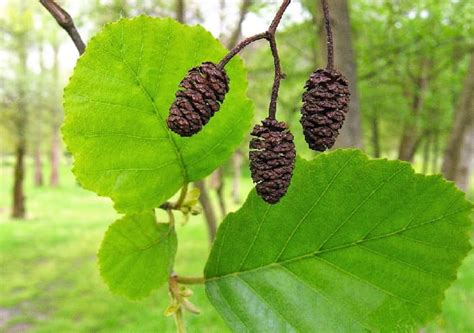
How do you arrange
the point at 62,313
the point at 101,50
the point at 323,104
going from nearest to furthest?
the point at 323,104
the point at 101,50
the point at 62,313

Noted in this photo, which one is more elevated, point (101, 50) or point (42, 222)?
point (101, 50)

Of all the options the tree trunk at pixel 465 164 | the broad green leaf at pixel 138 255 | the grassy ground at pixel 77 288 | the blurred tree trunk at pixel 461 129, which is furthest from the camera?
the grassy ground at pixel 77 288

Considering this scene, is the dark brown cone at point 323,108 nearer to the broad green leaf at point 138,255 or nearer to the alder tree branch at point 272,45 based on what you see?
the alder tree branch at point 272,45

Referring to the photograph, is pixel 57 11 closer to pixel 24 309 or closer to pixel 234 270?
pixel 234 270

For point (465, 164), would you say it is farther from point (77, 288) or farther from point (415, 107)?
point (77, 288)

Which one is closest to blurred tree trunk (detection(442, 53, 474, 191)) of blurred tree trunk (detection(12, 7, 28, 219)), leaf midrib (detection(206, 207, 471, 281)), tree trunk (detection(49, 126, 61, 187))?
leaf midrib (detection(206, 207, 471, 281))

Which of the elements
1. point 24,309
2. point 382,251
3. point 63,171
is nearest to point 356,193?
point 382,251

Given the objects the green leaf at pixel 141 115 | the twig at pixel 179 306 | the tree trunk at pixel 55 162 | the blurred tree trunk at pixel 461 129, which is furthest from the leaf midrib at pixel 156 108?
the tree trunk at pixel 55 162

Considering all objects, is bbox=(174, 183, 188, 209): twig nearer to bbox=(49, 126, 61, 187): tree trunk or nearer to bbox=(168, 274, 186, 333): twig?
bbox=(168, 274, 186, 333): twig
